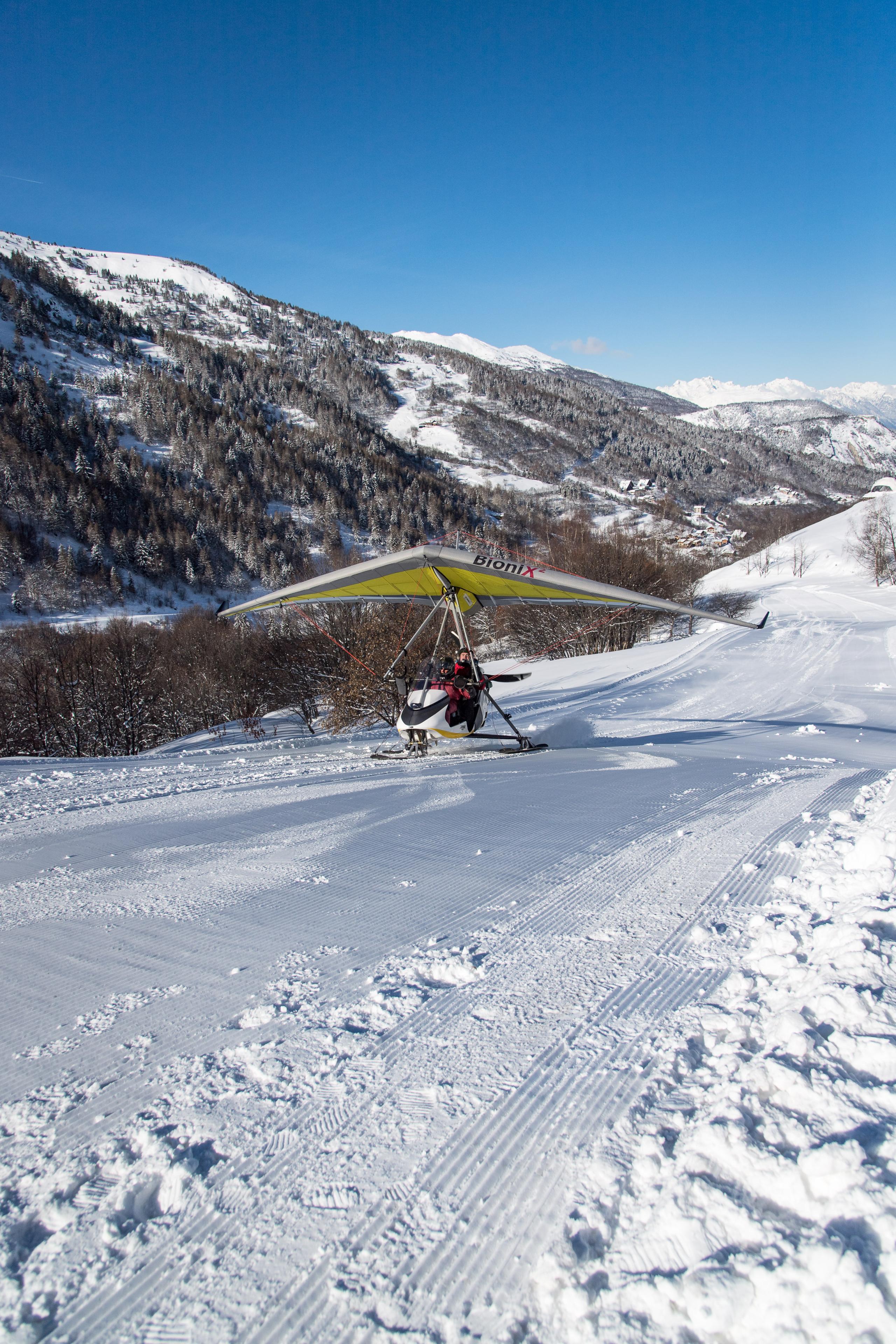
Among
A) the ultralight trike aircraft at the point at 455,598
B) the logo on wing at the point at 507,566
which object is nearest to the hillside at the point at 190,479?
the ultralight trike aircraft at the point at 455,598

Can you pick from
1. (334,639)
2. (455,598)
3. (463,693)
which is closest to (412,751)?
(463,693)

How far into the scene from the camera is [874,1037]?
6.50ft

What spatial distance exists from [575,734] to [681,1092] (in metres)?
11.5

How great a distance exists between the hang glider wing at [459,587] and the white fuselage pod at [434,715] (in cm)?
202

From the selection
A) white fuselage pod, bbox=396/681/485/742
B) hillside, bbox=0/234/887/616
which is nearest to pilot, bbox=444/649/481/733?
white fuselage pod, bbox=396/681/485/742

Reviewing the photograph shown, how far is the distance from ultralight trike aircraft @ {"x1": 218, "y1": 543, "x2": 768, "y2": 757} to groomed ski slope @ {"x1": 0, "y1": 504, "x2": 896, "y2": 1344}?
4685mm

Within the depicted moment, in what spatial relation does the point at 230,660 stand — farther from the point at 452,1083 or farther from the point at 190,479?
the point at 190,479

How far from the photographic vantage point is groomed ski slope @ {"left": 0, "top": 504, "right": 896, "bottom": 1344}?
1.33 metres

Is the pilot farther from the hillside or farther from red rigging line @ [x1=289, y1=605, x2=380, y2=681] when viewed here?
the hillside

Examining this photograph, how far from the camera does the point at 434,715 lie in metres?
9.49

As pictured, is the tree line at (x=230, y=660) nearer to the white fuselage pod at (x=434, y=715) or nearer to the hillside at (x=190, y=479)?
the white fuselage pod at (x=434, y=715)

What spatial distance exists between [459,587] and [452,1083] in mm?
9682

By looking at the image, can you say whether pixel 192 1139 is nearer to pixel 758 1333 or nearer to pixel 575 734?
pixel 758 1333

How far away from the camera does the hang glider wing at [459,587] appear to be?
29.2 ft
